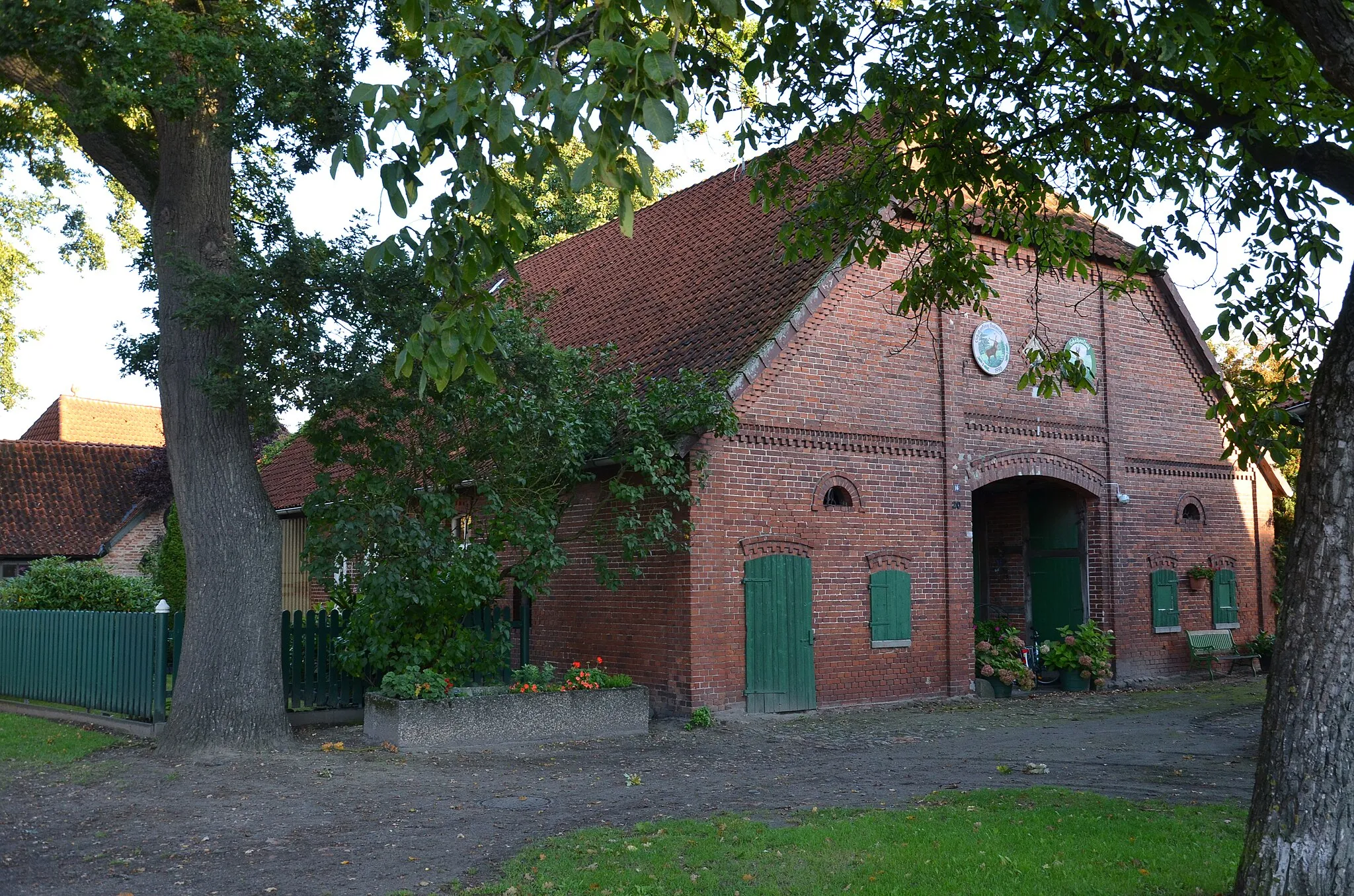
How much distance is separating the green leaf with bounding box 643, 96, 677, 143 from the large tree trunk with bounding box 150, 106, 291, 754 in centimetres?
807

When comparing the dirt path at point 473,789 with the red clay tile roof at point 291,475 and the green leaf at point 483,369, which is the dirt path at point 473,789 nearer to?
the green leaf at point 483,369

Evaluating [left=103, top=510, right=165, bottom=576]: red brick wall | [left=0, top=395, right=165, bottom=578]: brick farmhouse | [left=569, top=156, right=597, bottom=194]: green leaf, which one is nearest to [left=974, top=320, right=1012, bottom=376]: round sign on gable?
[left=569, top=156, right=597, bottom=194]: green leaf

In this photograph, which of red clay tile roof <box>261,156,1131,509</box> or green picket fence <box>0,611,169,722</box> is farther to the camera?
red clay tile roof <box>261,156,1131,509</box>

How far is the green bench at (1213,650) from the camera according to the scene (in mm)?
18984

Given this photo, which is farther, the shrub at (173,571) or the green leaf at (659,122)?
the shrub at (173,571)

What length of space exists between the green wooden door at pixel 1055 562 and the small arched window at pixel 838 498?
5.06m

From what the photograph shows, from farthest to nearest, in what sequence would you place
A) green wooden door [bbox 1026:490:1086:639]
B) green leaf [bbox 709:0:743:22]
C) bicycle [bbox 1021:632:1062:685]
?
green wooden door [bbox 1026:490:1086:639], bicycle [bbox 1021:632:1062:685], green leaf [bbox 709:0:743:22]

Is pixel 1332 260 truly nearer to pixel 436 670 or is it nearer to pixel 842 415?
pixel 842 415

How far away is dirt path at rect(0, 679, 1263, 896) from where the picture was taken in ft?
23.4

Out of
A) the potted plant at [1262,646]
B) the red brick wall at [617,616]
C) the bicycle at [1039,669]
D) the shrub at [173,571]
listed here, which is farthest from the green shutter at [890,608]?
the shrub at [173,571]

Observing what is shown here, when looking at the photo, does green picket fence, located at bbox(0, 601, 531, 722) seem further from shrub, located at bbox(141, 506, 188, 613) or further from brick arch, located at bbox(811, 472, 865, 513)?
shrub, located at bbox(141, 506, 188, 613)

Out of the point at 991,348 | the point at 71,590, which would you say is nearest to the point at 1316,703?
the point at 991,348

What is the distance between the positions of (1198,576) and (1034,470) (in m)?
4.23

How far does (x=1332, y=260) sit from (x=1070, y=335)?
929 cm
